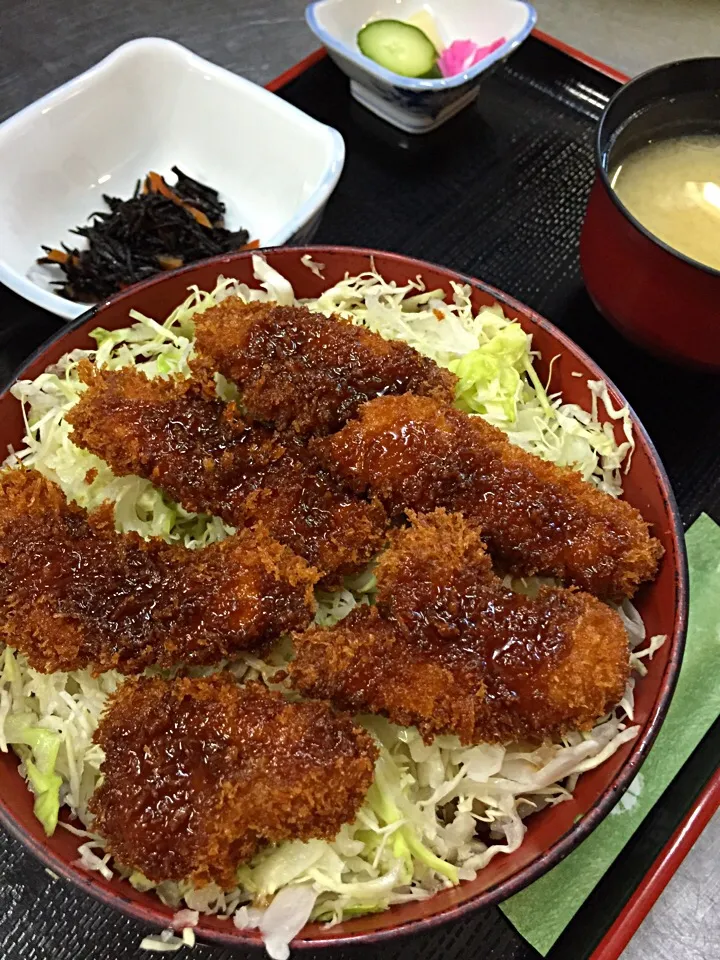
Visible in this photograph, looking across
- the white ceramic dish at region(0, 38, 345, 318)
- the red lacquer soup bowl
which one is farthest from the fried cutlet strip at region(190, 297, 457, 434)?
the white ceramic dish at region(0, 38, 345, 318)

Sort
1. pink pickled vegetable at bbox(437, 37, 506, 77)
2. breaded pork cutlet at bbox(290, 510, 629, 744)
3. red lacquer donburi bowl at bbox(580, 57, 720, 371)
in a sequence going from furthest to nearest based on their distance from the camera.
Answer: pink pickled vegetable at bbox(437, 37, 506, 77)
red lacquer donburi bowl at bbox(580, 57, 720, 371)
breaded pork cutlet at bbox(290, 510, 629, 744)

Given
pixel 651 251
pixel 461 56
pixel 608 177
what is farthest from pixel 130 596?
pixel 461 56

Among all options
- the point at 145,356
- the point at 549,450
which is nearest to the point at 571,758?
the point at 549,450

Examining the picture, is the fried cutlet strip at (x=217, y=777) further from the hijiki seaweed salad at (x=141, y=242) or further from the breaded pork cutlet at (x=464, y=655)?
the hijiki seaweed salad at (x=141, y=242)

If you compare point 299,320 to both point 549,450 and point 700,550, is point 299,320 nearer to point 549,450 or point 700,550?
point 549,450

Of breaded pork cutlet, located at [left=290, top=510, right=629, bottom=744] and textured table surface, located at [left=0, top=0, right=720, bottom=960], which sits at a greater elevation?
textured table surface, located at [left=0, top=0, right=720, bottom=960]

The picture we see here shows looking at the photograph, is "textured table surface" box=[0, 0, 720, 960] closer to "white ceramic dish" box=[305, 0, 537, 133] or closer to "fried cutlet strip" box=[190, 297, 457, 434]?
"white ceramic dish" box=[305, 0, 537, 133]

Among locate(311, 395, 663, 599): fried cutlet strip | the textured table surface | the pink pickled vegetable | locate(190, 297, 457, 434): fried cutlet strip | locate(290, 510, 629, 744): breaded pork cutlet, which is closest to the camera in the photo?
locate(290, 510, 629, 744): breaded pork cutlet

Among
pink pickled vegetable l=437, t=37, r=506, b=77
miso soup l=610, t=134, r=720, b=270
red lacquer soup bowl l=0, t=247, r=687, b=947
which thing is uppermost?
pink pickled vegetable l=437, t=37, r=506, b=77

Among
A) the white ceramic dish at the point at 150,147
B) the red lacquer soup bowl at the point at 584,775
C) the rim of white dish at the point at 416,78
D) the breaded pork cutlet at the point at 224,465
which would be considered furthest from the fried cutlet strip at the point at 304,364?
the rim of white dish at the point at 416,78
